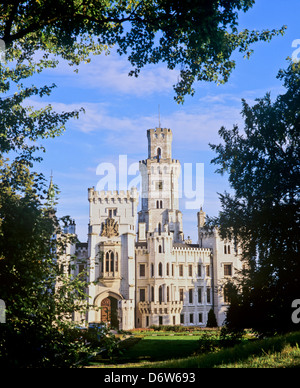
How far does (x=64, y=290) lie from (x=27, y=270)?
1189 millimetres

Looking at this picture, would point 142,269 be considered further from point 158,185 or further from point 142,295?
point 158,185

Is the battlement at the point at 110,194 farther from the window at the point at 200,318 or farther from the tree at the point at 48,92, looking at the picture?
the tree at the point at 48,92

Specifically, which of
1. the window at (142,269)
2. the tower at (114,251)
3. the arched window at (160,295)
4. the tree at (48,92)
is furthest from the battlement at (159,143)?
the tree at (48,92)

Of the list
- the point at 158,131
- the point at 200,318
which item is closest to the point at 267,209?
the point at 200,318

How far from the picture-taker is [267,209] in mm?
18438

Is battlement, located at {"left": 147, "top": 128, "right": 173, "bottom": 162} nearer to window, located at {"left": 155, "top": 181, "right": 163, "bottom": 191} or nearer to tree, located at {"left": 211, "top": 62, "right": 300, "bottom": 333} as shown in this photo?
window, located at {"left": 155, "top": 181, "right": 163, "bottom": 191}

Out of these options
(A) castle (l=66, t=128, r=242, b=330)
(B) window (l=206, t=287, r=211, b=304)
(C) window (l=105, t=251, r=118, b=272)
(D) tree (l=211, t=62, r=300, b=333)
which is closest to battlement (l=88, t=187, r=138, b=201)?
(A) castle (l=66, t=128, r=242, b=330)

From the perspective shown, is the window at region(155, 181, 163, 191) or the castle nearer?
the castle

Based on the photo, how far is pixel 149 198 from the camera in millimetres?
Answer: 79312

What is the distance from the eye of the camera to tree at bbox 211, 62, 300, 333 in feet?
59.9

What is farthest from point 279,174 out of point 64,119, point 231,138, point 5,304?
point 5,304

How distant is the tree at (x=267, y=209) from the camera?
59.9ft

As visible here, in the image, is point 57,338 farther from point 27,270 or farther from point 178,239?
point 178,239

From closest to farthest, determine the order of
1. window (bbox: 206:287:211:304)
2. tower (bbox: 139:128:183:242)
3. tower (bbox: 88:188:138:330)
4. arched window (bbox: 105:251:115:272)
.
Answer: tower (bbox: 88:188:138:330) → arched window (bbox: 105:251:115:272) → window (bbox: 206:287:211:304) → tower (bbox: 139:128:183:242)
